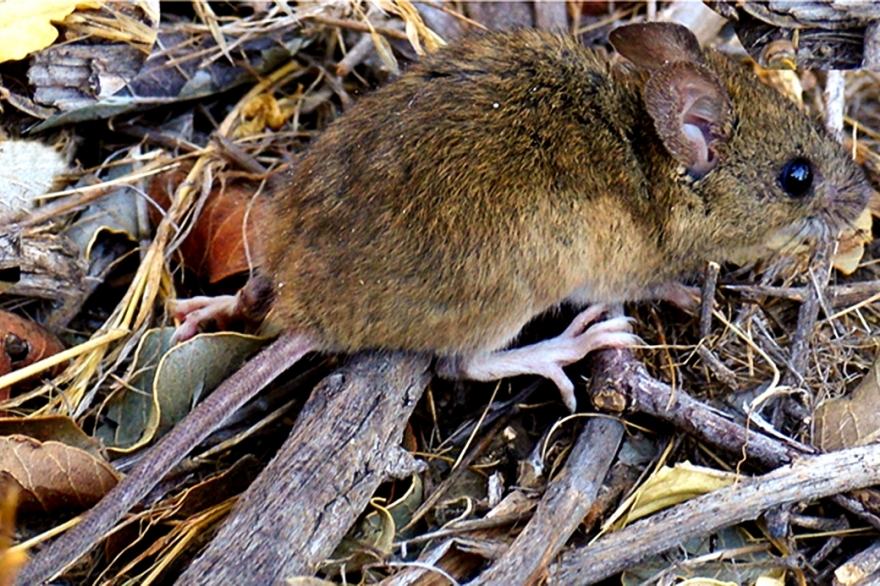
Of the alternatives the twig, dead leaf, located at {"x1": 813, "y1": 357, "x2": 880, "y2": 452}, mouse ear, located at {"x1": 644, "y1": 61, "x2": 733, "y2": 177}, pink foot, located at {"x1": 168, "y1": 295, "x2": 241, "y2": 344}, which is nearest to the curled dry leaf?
pink foot, located at {"x1": 168, "y1": 295, "x2": 241, "y2": 344}

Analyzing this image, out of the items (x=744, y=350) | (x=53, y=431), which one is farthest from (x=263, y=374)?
(x=744, y=350)

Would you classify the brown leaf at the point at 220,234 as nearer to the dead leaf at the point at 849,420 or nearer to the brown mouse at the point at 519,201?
the brown mouse at the point at 519,201

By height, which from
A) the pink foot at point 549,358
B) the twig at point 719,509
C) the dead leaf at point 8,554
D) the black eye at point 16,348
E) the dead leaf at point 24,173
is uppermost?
the dead leaf at point 24,173

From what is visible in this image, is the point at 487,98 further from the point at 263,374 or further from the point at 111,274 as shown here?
the point at 111,274

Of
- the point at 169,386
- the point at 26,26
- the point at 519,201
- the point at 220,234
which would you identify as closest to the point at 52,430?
the point at 169,386

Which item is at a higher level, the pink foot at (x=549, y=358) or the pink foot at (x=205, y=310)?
the pink foot at (x=205, y=310)

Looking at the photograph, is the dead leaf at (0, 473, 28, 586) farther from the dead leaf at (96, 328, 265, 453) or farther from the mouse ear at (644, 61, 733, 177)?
the mouse ear at (644, 61, 733, 177)

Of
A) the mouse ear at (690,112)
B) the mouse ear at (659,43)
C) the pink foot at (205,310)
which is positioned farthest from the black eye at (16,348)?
the mouse ear at (659,43)

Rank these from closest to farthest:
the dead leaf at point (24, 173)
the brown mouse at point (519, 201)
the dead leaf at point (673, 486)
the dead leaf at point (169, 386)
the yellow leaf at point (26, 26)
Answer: the dead leaf at point (673, 486) < the brown mouse at point (519, 201) < the dead leaf at point (169, 386) < the yellow leaf at point (26, 26) < the dead leaf at point (24, 173)

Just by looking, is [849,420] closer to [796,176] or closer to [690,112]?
[796,176]
